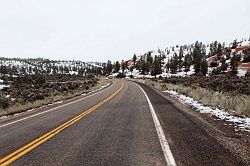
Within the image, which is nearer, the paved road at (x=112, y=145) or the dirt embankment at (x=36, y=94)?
the paved road at (x=112, y=145)

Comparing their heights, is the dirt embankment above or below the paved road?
below

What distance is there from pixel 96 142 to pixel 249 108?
6652mm

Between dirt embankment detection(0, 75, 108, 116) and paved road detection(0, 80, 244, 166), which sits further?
dirt embankment detection(0, 75, 108, 116)

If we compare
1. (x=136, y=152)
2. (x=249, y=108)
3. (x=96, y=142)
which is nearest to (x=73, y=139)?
(x=96, y=142)

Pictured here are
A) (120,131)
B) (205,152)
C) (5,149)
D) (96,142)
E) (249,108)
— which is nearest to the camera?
(205,152)

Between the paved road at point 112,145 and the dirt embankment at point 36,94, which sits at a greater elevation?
the paved road at point 112,145

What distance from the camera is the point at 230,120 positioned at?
337 inches

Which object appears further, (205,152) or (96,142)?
(96,142)

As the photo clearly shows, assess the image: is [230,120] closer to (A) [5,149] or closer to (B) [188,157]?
(B) [188,157]

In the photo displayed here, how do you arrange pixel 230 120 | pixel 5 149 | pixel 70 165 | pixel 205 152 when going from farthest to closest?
pixel 230 120
pixel 5 149
pixel 205 152
pixel 70 165

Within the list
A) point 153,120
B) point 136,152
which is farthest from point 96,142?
point 153,120

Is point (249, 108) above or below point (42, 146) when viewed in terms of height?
above

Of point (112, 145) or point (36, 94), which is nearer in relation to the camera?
point (112, 145)

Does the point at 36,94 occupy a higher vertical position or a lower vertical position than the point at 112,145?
lower
